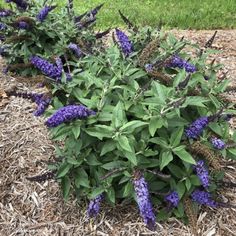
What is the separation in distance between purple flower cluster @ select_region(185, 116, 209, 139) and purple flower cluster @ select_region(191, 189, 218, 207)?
38cm

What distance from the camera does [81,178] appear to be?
326cm

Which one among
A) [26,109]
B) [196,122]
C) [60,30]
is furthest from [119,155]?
[60,30]

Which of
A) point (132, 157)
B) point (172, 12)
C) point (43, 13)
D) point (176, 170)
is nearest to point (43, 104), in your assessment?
point (132, 157)

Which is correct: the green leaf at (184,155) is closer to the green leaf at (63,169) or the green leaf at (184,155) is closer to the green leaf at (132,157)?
the green leaf at (132,157)

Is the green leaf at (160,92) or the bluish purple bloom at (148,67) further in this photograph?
the bluish purple bloom at (148,67)

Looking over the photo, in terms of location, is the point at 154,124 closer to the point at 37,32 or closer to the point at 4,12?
the point at 37,32

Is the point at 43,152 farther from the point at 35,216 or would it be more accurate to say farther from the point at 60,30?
the point at 60,30

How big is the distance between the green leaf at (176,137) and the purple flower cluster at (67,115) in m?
0.55

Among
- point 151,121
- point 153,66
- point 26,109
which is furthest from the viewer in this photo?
point 26,109

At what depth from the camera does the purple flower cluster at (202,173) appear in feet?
9.75

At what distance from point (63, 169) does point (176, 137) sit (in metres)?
0.78

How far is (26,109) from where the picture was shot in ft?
14.9

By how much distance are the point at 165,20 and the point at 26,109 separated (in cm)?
369

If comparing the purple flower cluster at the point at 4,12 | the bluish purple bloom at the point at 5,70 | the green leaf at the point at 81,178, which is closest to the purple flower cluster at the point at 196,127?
the green leaf at the point at 81,178
